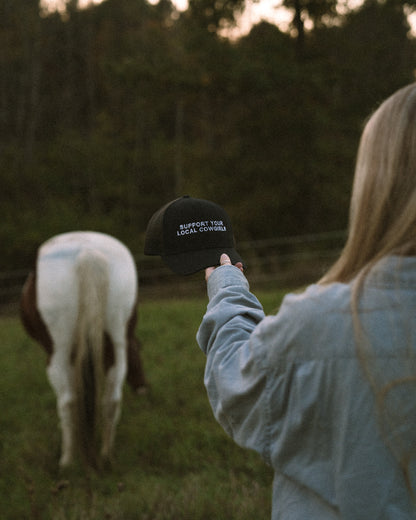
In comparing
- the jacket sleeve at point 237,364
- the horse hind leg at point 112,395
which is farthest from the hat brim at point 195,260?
the horse hind leg at point 112,395

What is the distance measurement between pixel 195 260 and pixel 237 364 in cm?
34

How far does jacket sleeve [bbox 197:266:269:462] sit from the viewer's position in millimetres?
804

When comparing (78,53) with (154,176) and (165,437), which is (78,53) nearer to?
(154,176)

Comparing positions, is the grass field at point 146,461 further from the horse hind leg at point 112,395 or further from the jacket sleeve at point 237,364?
the jacket sleeve at point 237,364

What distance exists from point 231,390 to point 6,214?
16.1 metres

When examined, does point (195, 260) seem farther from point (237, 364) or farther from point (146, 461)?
point (146, 461)

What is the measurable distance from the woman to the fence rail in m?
8.81

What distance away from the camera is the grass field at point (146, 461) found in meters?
2.30

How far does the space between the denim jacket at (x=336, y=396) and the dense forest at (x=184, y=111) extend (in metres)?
11.5

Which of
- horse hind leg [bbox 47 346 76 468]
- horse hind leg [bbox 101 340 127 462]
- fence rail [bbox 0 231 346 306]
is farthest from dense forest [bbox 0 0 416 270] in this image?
horse hind leg [bbox 47 346 76 468]

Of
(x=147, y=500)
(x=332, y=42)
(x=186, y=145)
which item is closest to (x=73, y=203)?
(x=186, y=145)

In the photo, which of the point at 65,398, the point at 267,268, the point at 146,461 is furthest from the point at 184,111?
the point at 146,461

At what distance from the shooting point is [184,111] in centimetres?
1833

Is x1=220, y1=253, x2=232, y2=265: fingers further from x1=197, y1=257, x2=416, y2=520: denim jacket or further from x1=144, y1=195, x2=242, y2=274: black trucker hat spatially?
x1=197, y1=257, x2=416, y2=520: denim jacket
